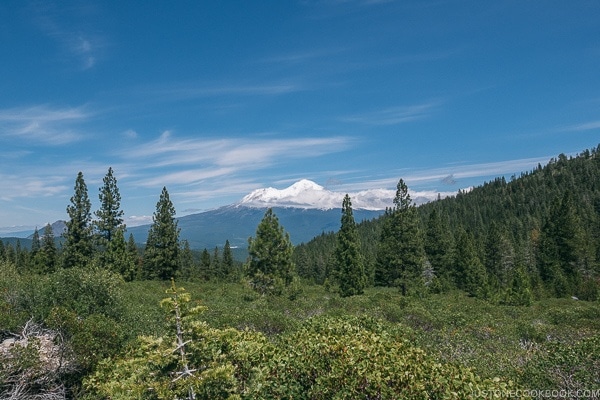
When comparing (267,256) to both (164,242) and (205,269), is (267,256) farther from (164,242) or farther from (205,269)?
(205,269)

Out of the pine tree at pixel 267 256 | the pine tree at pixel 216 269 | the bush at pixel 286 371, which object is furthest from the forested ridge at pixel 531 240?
the bush at pixel 286 371

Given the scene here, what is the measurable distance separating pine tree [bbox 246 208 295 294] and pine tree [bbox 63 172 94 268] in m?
22.7

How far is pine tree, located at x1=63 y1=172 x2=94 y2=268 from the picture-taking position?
43.1 m

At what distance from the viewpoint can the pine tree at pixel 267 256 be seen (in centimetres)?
3259

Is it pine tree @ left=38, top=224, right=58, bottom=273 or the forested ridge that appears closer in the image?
the forested ridge

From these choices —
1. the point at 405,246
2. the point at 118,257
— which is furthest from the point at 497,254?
the point at 118,257

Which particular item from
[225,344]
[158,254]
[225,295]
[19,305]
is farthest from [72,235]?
[225,344]

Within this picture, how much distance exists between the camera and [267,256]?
32906 mm

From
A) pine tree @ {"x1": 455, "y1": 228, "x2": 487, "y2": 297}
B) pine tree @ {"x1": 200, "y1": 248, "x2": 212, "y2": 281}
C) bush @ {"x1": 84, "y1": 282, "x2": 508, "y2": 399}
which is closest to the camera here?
bush @ {"x1": 84, "y1": 282, "x2": 508, "y2": 399}

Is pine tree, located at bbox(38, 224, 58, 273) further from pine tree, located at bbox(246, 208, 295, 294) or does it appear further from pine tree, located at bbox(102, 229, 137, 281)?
pine tree, located at bbox(246, 208, 295, 294)

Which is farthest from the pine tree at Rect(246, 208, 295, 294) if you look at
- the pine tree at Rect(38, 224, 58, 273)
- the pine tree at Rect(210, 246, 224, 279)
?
the pine tree at Rect(210, 246, 224, 279)

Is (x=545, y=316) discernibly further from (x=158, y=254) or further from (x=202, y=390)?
(x=158, y=254)

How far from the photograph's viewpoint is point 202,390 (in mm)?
6883

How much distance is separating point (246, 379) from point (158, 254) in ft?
142
